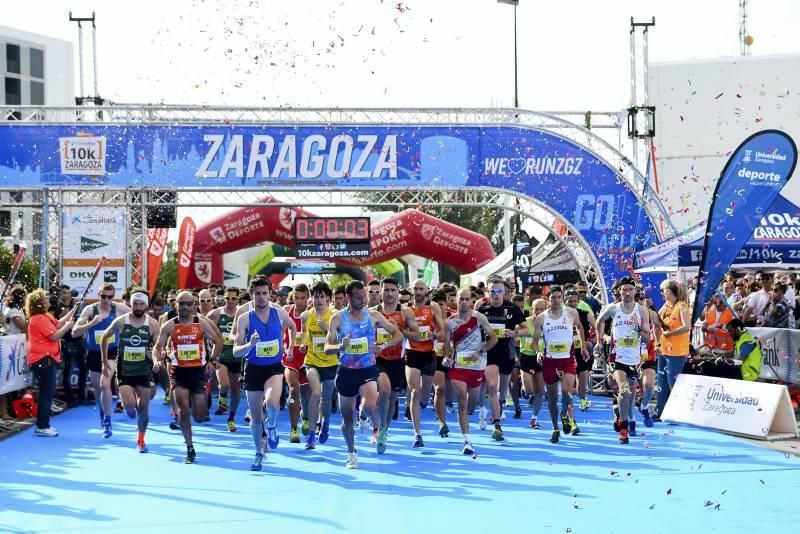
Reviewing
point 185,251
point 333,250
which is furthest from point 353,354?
point 185,251

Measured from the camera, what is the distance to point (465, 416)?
1169 cm

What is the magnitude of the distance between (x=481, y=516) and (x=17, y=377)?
29.7ft

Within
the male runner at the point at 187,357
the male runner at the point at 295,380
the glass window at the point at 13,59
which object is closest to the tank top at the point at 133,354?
the male runner at the point at 187,357

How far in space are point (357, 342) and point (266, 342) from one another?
917mm

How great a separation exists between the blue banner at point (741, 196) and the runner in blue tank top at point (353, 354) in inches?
197

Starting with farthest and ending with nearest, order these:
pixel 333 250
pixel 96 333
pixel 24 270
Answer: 1. pixel 24 270
2. pixel 333 250
3. pixel 96 333

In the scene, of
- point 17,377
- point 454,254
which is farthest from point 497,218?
point 17,377

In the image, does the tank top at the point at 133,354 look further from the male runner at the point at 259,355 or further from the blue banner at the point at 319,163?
the blue banner at the point at 319,163

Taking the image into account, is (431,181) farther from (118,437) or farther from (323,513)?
(323,513)

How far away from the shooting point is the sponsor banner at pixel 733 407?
12305mm

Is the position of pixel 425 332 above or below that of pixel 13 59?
below

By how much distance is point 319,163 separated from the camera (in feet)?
66.5

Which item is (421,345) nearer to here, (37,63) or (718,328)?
(718,328)

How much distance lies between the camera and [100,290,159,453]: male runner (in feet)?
39.3
